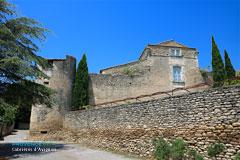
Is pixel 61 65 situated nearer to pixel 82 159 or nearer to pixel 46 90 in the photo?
pixel 46 90

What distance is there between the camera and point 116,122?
945 cm

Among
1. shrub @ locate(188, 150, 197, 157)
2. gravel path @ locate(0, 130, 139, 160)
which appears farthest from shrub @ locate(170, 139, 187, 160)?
gravel path @ locate(0, 130, 139, 160)

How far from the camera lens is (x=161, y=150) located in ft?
21.4

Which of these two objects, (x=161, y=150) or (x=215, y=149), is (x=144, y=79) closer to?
(x=161, y=150)

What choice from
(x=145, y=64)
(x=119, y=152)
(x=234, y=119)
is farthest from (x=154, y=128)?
(x=145, y=64)

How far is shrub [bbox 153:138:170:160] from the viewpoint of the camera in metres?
6.39

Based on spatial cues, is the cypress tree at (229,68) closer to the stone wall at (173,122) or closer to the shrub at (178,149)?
the stone wall at (173,122)

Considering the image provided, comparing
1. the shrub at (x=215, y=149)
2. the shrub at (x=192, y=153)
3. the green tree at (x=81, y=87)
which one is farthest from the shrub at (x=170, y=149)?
the green tree at (x=81, y=87)

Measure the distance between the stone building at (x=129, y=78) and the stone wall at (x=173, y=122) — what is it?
399 centimetres

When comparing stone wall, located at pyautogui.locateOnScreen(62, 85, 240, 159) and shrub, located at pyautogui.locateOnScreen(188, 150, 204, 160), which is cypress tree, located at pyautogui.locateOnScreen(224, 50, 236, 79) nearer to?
stone wall, located at pyautogui.locateOnScreen(62, 85, 240, 159)

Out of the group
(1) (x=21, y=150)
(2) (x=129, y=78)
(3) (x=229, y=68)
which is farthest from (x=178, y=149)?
(3) (x=229, y=68)

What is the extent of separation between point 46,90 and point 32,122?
544cm

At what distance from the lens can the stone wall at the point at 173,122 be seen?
543 cm

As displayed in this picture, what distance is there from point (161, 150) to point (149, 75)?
1173 cm
